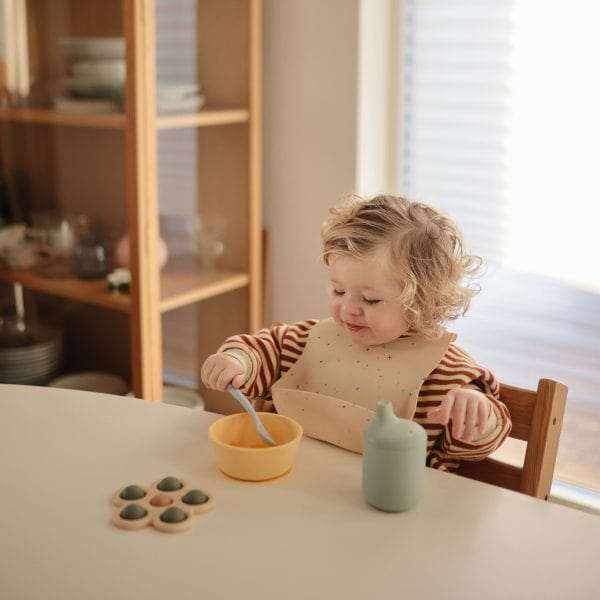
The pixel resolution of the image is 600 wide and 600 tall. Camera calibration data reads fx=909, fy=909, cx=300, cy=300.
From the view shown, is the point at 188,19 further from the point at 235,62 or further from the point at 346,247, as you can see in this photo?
the point at 346,247

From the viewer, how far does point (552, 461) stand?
1347 millimetres

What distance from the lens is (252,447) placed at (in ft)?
4.37

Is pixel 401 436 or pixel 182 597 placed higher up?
pixel 401 436

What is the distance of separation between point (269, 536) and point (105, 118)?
1.64 m

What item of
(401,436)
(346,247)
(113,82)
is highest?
(113,82)

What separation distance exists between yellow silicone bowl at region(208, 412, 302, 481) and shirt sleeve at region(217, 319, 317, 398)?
0.70 ft

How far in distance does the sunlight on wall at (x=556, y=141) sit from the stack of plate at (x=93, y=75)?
1.06m

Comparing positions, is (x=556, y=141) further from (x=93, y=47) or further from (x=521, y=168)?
(x=93, y=47)

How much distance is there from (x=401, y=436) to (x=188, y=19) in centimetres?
172

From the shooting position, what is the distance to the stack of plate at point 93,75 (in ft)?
7.89

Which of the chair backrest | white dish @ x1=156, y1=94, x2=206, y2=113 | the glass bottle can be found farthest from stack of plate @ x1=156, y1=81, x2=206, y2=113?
the chair backrest

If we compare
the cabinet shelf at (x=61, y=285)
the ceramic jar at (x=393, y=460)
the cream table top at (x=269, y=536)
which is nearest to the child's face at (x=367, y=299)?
the cream table top at (x=269, y=536)

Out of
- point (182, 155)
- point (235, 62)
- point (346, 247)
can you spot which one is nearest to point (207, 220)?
point (182, 155)

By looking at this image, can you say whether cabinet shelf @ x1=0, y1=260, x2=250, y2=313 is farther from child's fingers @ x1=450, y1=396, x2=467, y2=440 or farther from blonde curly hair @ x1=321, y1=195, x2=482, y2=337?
child's fingers @ x1=450, y1=396, x2=467, y2=440
